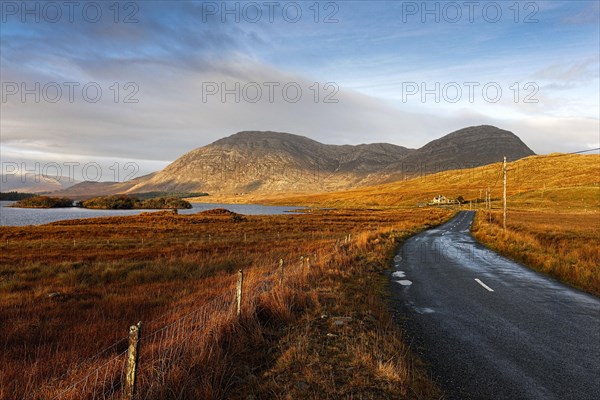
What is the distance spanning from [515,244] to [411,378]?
22.3 metres

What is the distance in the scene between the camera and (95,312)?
35.1ft

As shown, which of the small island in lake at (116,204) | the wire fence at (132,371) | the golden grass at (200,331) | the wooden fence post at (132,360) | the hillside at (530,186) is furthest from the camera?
the small island in lake at (116,204)

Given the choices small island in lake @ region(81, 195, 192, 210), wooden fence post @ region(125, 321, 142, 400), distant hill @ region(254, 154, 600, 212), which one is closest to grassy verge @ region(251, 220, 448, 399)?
wooden fence post @ region(125, 321, 142, 400)

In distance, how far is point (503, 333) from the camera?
8180 mm

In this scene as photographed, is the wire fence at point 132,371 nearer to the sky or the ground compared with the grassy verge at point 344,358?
nearer to the sky

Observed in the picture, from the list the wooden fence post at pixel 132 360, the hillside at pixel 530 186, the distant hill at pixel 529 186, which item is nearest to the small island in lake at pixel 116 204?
the distant hill at pixel 529 186

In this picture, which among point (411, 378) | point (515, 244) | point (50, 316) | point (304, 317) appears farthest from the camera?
point (515, 244)

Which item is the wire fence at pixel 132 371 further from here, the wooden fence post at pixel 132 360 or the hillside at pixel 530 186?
the hillside at pixel 530 186

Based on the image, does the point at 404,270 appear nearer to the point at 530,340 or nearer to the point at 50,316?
the point at 530,340

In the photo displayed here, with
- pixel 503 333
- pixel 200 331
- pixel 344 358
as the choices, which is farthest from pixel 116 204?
pixel 503 333

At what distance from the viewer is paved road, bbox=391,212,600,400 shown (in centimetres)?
579

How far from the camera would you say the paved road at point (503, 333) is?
5.79 meters

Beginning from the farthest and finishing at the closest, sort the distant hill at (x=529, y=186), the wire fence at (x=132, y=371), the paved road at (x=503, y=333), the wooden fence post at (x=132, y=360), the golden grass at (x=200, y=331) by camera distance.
A: 1. the distant hill at (x=529, y=186)
2. the paved road at (x=503, y=333)
3. the golden grass at (x=200, y=331)
4. the wire fence at (x=132, y=371)
5. the wooden fence post at (x=132, y=360)

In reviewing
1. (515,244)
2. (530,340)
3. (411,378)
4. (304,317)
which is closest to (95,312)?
(304,317)
